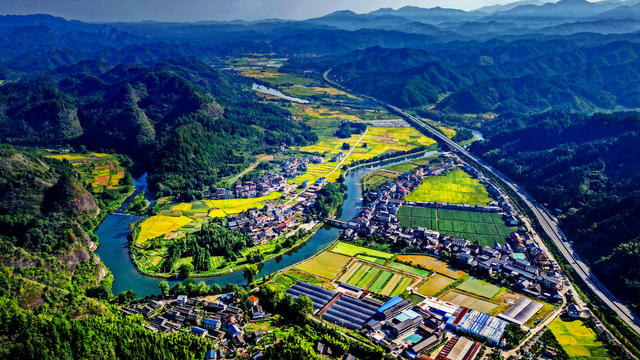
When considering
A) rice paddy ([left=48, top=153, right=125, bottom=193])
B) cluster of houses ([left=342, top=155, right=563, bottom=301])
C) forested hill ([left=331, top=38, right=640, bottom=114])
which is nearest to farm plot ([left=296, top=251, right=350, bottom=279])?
cluster of houses ([left=342, top=155, right=563, bottom=301])

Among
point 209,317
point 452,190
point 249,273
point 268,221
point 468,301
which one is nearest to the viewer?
point 209,317

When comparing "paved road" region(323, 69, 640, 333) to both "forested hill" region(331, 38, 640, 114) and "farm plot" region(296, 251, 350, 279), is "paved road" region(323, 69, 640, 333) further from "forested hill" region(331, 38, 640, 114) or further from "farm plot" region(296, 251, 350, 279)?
"forested hill" region(331, 38, 640, 114)

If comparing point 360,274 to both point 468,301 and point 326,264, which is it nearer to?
point 326,264

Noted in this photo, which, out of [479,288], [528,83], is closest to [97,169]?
[479,288]

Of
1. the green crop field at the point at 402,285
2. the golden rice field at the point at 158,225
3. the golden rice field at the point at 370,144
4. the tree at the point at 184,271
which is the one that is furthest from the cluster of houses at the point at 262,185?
the green crop field at the point at 402,285

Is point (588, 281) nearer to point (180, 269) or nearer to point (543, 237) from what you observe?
point (543, 237)

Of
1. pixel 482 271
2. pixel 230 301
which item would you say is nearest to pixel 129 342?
pixel 230 301

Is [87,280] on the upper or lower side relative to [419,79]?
lower
